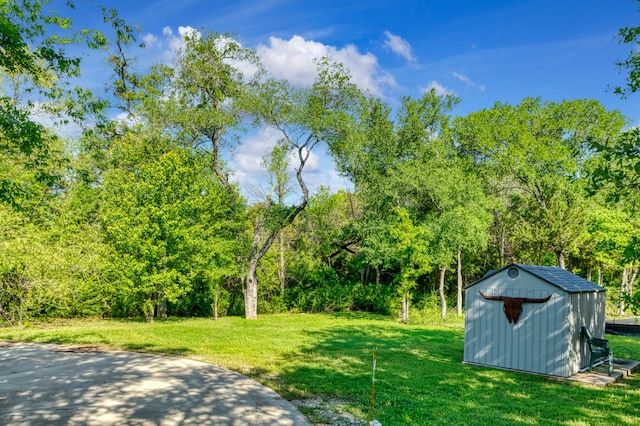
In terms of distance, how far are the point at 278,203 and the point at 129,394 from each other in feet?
49.7

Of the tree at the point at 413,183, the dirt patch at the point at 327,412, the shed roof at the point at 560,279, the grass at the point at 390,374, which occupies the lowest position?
the grass at the point at 390,374

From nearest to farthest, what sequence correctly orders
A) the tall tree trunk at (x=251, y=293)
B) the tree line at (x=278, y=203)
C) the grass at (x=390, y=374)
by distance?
the grass at (x=390, y=374)
the tree line at (x=278, y=203)
the tall tree trunk at (x=251, y=293)

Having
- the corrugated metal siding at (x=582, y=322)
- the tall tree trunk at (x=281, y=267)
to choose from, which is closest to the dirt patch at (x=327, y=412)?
the corrugated metal siding at (x=582, y=322)

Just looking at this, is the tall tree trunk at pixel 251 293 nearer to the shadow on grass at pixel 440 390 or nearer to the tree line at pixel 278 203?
the tree line at pixel 278 203

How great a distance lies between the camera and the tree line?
17.6 m

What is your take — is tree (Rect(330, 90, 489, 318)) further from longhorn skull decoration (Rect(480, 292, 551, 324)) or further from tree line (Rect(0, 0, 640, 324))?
longhorn skull decoration (Rect(480, 292, 551, 324))

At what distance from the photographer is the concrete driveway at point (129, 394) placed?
6.55 meters

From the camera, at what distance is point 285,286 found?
28.1 meters

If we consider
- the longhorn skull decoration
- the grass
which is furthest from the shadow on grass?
the longhorn skull decoration

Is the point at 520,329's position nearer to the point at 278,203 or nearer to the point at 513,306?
the point at 513,306

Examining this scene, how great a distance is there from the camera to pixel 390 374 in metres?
9.93

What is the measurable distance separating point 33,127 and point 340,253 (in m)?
23.3

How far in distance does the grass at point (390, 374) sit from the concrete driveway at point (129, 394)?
0.90 m

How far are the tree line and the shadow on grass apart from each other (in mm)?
6398
